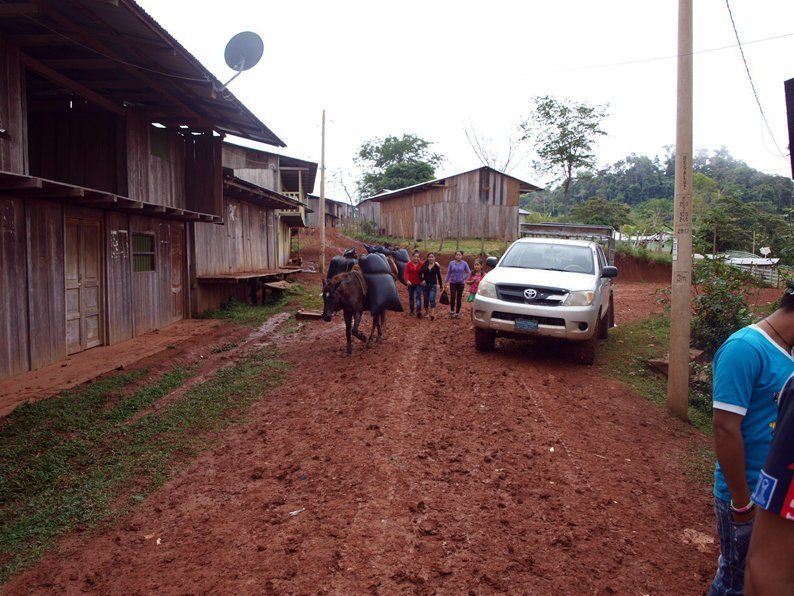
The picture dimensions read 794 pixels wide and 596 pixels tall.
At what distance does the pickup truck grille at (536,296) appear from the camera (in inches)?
321

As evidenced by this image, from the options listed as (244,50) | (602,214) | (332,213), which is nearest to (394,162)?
(332,213)

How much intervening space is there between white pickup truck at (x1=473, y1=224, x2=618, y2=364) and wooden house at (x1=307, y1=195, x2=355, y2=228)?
44121 millimetres

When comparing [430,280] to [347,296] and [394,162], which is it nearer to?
[347,296]

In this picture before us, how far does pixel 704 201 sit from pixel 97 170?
39884mm

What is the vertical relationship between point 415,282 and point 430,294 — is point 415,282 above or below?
above

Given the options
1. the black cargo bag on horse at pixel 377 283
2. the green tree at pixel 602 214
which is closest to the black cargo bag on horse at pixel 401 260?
the black cargo bag on horse at pixel 377 283

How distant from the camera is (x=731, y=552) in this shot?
243 centimetres

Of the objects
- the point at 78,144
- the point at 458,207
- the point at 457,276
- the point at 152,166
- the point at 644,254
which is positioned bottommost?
the point at 457,276

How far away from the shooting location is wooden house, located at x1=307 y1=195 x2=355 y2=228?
5480 centimetres

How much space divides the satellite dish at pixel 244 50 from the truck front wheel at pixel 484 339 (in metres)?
6.20

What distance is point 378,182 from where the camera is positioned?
57.6m

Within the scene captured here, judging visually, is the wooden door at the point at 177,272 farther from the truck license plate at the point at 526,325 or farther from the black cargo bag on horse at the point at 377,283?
the truck license plate at the point at 526,325

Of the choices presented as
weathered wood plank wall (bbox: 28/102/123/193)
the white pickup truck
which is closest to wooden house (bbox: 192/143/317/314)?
weathered wood plank wall (bbox: 28/102/123/193)

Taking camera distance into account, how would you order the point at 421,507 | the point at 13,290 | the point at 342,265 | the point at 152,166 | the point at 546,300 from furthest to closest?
the point at 152,166, the point at 342,265, the point at 546,300, the point at 13,290, the point at 421,507
